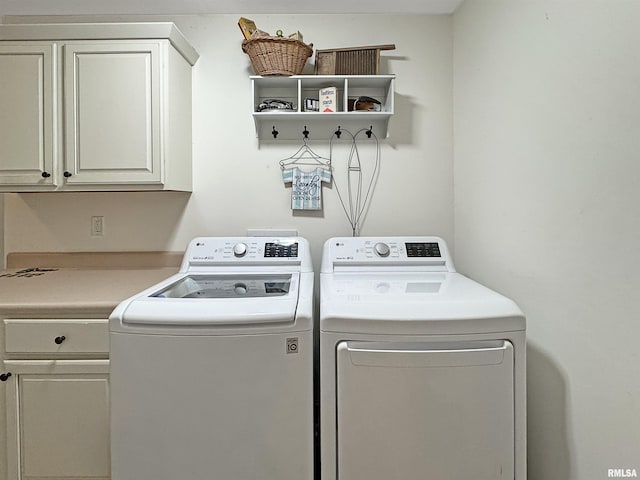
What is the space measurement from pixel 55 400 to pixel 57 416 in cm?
6

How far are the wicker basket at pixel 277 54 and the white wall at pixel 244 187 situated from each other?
25 centimetres

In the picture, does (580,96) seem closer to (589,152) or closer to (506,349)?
(589,152)

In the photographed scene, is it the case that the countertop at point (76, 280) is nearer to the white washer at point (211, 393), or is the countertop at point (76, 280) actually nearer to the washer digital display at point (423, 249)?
the white washer at point (211, 393)

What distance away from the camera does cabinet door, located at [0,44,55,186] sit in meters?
1.79

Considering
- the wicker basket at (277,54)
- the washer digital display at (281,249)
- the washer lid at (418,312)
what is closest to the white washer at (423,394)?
the washer lid at (418,312)

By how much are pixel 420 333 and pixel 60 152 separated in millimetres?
1777

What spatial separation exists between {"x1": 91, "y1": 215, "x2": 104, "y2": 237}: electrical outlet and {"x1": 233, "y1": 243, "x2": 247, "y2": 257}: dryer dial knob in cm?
84

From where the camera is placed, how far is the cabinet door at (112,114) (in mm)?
1788

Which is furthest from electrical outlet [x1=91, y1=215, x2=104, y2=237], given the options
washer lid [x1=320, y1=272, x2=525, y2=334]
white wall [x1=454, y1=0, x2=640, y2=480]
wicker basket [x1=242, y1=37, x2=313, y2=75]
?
white wall [x1=454, y1=0, x2=640, y2=480]

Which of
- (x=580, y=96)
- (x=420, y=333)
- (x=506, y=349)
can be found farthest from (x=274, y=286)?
(x=580, y=96)

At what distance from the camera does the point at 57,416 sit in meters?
1.51

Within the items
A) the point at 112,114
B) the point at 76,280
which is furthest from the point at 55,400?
the point at 112,114

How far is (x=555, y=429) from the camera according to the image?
1.30 meters

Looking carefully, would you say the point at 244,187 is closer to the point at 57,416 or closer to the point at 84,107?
the point at 84,107
